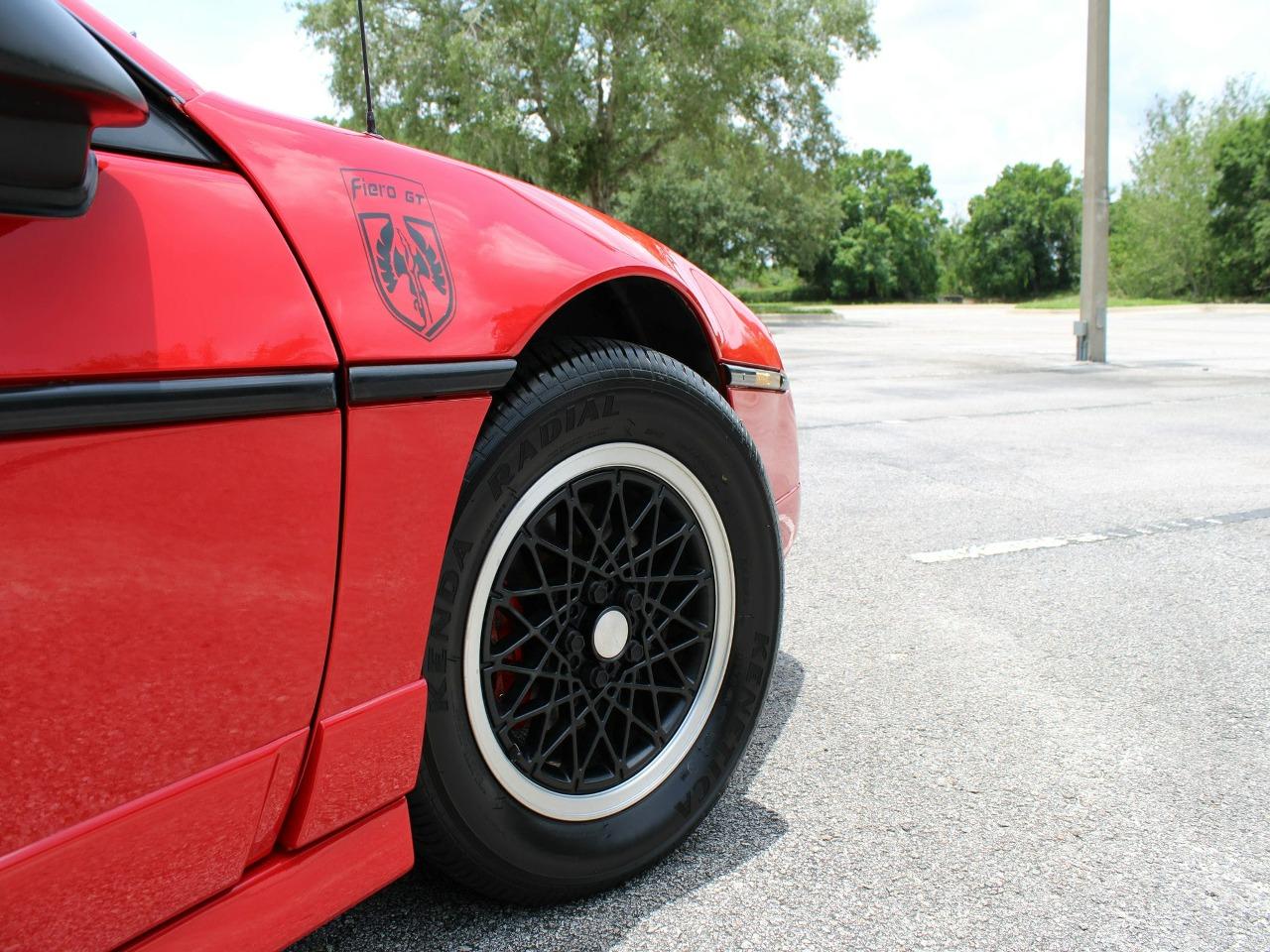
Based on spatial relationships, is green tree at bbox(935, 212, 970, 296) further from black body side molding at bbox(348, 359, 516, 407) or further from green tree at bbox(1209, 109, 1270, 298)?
black body side molding at bbox(348, 359, 516, 407)

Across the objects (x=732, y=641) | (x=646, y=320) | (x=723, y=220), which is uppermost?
(x=723, y=220)

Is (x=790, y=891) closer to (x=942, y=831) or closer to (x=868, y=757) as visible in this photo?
(x=942, y=831)

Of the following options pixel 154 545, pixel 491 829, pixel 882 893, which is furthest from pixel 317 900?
pixel 882 893

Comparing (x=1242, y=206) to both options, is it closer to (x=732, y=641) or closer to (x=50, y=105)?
(x=732, y=641)

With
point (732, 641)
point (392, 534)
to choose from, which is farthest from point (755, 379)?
point (392, 534)

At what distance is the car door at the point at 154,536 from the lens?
95 cm

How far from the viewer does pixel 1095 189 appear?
11797 mm

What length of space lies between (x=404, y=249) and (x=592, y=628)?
66 centimetres

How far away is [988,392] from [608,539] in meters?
8.26

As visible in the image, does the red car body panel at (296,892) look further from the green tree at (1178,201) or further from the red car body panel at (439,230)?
the green tree at (1178,201)

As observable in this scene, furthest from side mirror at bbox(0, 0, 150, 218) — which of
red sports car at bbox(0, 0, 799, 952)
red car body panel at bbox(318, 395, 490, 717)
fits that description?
red car body panel at bbox(318, 395, 490, 717)

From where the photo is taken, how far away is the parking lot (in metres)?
1.68

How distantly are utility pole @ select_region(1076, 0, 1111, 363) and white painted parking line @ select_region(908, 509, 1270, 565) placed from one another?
769 cm

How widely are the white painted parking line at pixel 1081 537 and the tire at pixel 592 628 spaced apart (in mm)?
2166
